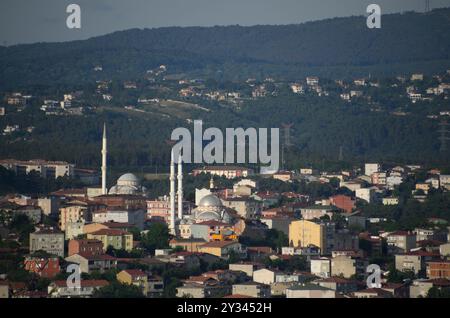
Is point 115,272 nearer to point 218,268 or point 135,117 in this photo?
point 218,268

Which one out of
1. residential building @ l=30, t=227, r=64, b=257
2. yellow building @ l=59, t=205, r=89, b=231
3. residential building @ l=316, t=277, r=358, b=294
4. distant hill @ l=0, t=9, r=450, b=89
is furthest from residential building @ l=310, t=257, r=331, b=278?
distant hill @ l=0, t=9, r=450, b=89

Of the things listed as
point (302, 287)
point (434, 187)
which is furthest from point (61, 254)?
point (434, 187)

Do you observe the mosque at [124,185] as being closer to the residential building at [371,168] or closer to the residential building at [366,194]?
the residential building at [366,194]

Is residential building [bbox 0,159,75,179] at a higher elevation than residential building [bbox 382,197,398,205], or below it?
higher

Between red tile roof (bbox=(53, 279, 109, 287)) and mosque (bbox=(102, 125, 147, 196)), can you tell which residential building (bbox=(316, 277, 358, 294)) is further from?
mosque (bbox=(102, 125, 147, 196))

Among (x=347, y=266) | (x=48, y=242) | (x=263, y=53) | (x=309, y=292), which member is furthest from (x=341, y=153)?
(x=263, y=53)

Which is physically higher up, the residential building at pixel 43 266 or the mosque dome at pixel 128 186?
the mosque dome at pixel 128 186

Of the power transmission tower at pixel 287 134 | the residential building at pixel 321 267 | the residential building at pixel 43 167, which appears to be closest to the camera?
the residential building at pixel 321 267

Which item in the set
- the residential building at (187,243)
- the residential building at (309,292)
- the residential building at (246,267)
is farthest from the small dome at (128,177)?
the residential building at (309,292)
